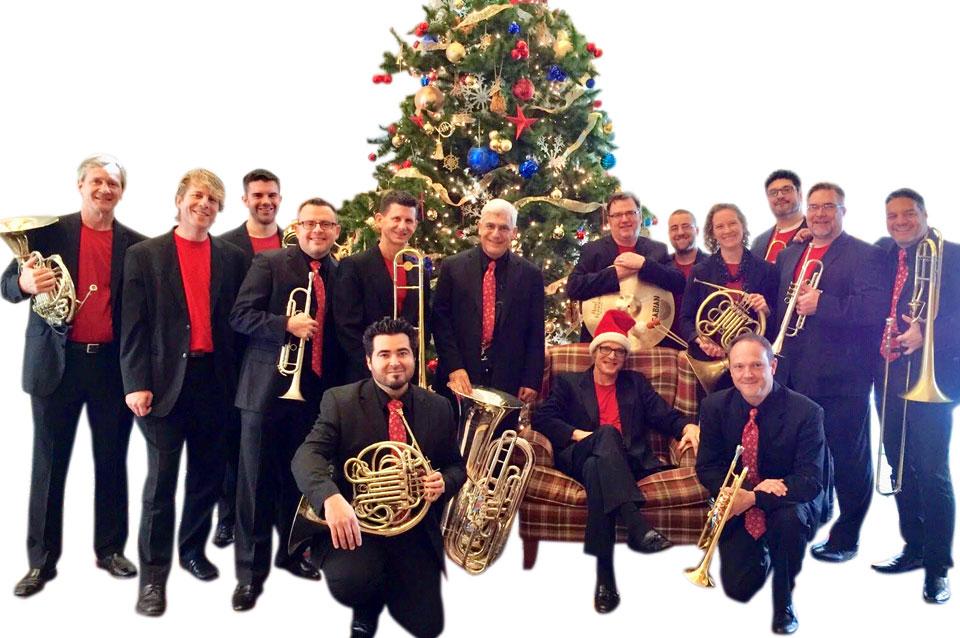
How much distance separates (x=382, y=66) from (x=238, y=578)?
3321 mm

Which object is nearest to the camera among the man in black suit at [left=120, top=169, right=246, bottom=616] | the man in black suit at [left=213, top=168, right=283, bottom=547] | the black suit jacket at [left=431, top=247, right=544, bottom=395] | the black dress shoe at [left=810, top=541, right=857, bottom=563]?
the man in black suit at [left=120, top=169, right=246, bottom=616]

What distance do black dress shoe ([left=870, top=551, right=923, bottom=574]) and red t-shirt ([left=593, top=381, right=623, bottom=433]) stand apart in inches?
51.7

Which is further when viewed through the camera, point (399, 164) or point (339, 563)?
point (399, 164)

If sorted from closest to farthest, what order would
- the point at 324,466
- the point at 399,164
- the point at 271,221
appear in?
the point at 324,466, the point at 271,221, the point at 399,164

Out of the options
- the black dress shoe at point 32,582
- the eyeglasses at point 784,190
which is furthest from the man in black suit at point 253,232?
the eyeglasses at point 784,190

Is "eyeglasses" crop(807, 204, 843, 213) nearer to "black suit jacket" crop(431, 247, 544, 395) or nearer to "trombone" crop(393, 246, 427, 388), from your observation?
"black suit jacket" crop(431, 247, 544, 395)

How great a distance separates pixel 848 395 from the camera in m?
4.51

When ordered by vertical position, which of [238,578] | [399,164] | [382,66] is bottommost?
[238,578]

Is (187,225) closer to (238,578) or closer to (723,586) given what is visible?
(238,578)

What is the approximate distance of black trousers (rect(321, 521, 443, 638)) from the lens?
3.55m

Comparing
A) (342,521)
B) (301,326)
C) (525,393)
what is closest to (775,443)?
(525,393)

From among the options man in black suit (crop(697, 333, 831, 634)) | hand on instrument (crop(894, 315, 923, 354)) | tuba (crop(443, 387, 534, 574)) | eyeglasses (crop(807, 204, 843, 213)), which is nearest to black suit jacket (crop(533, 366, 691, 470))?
tuba (crop(443, 387, 534, 574))

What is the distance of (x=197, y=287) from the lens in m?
4.15

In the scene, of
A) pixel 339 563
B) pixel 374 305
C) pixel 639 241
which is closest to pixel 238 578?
pixel 339 563
